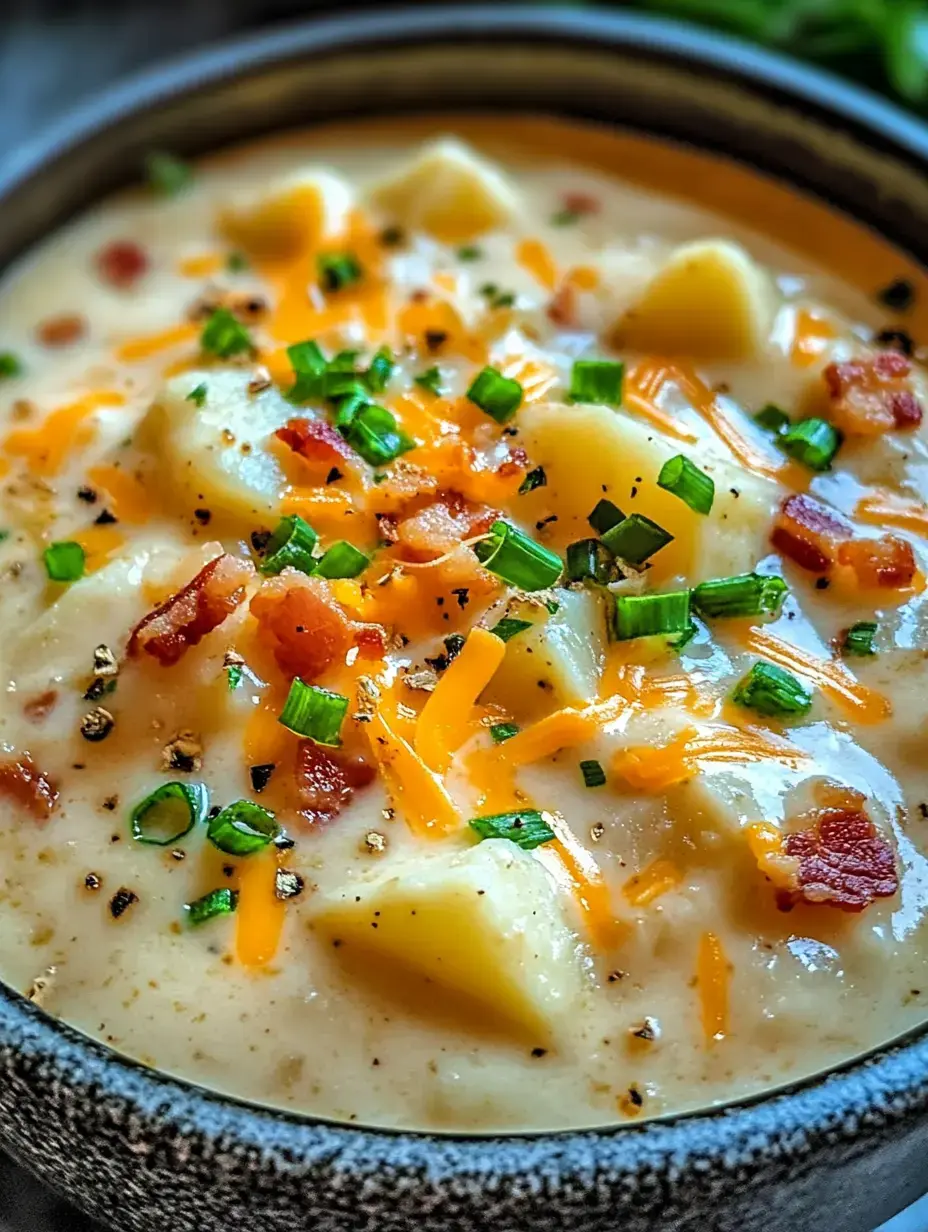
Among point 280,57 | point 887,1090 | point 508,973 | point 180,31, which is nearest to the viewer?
point 887,1090

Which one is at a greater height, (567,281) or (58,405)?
(567,281)

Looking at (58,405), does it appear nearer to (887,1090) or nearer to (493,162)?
(493,162)

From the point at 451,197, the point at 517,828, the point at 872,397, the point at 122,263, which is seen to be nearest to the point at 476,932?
the point at 517,828

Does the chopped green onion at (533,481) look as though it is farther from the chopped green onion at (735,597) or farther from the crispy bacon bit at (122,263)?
the crispy bacon bit at (122,263)


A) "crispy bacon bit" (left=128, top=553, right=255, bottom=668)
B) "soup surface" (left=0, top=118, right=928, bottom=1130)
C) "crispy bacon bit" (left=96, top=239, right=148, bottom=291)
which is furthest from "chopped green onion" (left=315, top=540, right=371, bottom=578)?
"crispy bacon bit" (left=96, top=239, right=148, bottom=291)

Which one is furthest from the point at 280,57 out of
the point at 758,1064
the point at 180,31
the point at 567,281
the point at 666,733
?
the point at 758,1064

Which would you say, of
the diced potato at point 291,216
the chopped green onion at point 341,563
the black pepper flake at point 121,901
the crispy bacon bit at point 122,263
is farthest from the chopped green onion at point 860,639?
the crispy bacon bit at point 122,263
